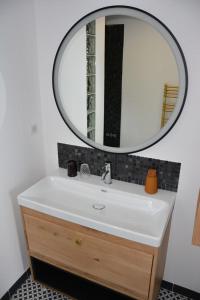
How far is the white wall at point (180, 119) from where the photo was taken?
1277mm

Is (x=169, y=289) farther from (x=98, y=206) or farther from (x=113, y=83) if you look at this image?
(x=113, y=83)

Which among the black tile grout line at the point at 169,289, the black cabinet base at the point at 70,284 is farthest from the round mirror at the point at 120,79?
the black tile grout line at the point at 169,289

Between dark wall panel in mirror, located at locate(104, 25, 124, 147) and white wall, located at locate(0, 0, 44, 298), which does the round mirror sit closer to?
dark wall panel in mirror, located at locate(104, 25, 124, 147)

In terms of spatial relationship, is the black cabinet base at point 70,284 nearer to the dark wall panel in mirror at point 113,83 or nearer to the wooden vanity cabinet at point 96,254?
the wooden vanity cabinet at point 96,254

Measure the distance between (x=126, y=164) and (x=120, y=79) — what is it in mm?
577

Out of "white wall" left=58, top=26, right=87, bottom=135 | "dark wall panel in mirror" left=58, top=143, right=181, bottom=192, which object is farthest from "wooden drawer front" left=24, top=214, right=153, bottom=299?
"white wall" left=58, top=26, right=87, bottom=135

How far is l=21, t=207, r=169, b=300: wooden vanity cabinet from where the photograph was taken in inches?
51.6

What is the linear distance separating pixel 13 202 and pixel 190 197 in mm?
1227

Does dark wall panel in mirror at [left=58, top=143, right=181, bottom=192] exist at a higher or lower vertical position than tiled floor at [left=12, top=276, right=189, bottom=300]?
higher

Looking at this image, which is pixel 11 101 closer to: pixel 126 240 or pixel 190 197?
pixel 126 240

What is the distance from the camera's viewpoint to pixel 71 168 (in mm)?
1780

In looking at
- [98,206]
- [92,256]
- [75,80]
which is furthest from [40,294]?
→ [75,80]

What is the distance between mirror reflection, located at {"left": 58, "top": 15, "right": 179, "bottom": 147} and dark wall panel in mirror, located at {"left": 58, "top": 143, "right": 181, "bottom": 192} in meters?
0.11

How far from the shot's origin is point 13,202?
5.59 ft
